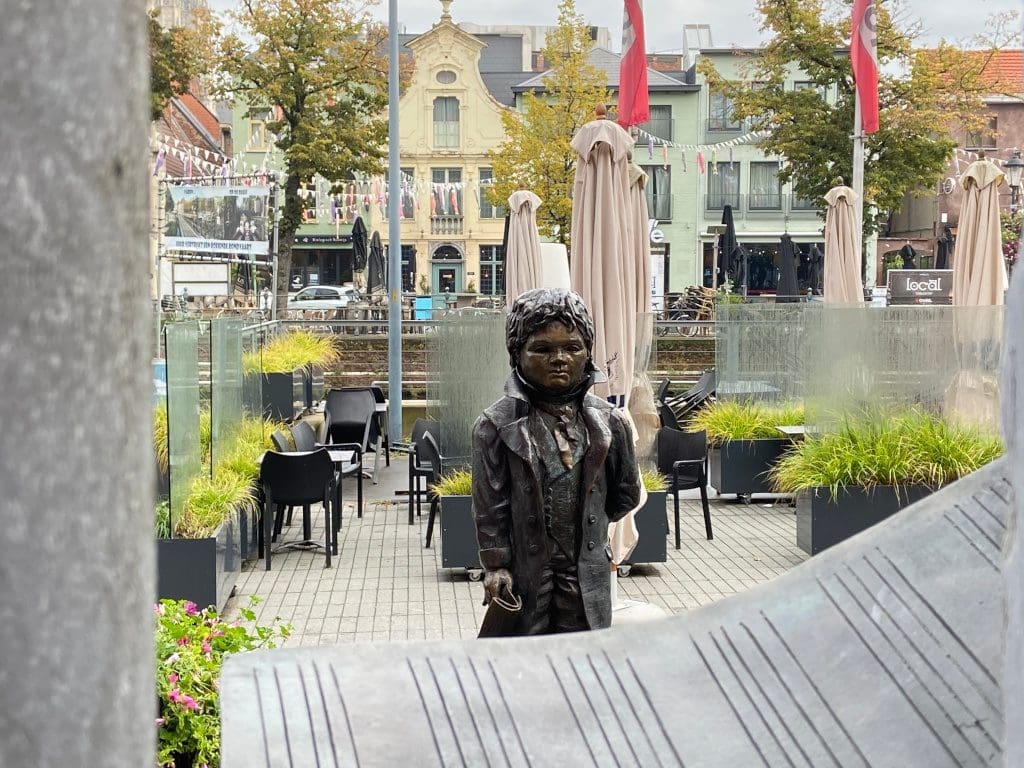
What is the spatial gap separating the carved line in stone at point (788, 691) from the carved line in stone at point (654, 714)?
5.4 inches

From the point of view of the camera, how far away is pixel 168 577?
7672 mm

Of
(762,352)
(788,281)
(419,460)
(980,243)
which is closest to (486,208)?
(788,281)

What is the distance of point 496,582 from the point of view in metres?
3.89

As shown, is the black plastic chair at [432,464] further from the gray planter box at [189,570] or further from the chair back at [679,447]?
the gray planter box at [189,570]

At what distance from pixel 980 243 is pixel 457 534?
6.99 meters

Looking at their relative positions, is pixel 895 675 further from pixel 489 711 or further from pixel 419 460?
pixel 419 460

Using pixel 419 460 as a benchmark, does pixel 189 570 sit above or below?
below

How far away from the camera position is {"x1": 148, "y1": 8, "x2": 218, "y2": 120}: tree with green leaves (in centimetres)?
2962

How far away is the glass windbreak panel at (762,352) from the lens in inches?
510

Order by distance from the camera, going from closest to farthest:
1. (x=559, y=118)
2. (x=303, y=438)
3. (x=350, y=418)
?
1. (x=303, y=438)
2. (x=350, y=418)
3. (x=559, y=118)

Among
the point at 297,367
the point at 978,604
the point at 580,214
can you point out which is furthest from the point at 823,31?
the point at 978,604

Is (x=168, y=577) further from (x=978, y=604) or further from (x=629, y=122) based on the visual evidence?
(x=978, y=604)

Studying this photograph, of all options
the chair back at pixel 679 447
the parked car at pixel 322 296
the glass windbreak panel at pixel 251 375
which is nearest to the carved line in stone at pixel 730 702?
the chair back at pixel 679 447

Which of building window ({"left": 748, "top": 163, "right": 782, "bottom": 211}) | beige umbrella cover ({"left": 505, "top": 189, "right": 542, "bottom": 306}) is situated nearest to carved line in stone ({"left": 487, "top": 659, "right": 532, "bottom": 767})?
beige umbrella cover ({"left": 505, "top": 189, "right": 542, "bottom": 306})
